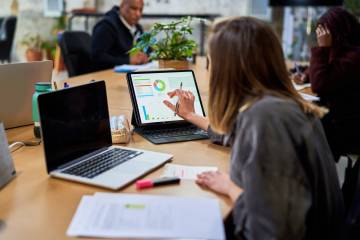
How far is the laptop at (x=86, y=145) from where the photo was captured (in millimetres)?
1247

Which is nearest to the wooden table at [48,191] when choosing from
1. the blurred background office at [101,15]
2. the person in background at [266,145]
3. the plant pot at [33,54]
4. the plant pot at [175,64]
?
the person in background at [266,145]

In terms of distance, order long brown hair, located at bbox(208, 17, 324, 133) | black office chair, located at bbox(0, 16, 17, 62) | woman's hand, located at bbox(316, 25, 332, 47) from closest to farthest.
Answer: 1. long brown hair, located at bbox(208, 17, 324, 133)
2. woman's hand, located at bbox(316, 25, 332, 47)
3. black office chair, located at bbox(0, 16, 17, 62)

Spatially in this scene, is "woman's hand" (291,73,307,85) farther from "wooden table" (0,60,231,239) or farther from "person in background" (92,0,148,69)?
"wooden table" (0,60,231,239)

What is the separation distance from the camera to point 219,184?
1.19 meters

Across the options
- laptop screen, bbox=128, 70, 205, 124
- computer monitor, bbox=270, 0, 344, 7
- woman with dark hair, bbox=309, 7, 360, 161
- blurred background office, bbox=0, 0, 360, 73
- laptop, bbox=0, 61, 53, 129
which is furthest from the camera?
blurred background office, bbox=0, 0, 360, 73

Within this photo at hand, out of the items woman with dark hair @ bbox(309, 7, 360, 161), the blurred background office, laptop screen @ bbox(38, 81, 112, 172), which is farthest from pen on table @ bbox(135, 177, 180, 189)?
the blurred background office

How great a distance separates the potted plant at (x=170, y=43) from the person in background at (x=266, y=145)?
Answer: 5.16 feet

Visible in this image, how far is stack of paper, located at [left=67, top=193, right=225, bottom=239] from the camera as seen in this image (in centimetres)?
97

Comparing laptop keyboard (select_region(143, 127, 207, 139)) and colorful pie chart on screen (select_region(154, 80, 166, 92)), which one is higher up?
colorful pie chart on screen (select_region(154, 80, 166, 92))

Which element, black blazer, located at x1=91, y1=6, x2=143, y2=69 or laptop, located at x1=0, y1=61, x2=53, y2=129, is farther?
black blazer, located at x1=91, y1=6, x2=143, y2=69

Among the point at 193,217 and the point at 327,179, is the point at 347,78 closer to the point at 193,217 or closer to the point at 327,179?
the point at 327,179

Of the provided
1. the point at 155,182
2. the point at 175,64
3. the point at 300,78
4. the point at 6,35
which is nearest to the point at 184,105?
the point at 155,182

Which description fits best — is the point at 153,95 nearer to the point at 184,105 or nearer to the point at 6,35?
the point at 184,105

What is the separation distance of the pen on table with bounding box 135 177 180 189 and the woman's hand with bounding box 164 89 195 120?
0.52 meters
